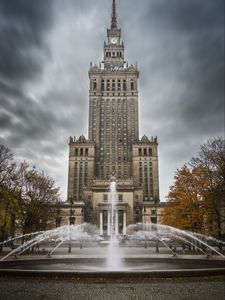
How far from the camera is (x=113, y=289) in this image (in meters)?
12.2

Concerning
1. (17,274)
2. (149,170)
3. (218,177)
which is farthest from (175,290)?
(149,170)

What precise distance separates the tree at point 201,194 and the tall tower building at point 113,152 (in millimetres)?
68390

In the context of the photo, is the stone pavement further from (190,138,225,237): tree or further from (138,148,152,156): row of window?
(138,148,152,156): row of window

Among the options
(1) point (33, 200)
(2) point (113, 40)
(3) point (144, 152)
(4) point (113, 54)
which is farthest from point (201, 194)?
(2) point (113, 40)

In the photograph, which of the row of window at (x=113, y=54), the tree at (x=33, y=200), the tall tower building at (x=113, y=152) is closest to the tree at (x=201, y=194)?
the tree at (x=33, y=200)

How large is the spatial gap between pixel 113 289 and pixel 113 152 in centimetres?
12304

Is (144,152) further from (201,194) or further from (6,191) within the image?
(6,191)

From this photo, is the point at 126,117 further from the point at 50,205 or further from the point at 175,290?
the point at 175,290

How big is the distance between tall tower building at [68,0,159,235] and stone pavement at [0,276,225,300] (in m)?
95.1

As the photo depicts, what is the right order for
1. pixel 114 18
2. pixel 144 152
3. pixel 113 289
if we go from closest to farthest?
pixel 113 289 → pixel 144 152 → pixel 114 18

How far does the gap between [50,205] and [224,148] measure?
26107 millimetres

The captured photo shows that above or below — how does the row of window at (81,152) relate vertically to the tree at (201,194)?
above

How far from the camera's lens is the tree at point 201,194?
35.9 metres

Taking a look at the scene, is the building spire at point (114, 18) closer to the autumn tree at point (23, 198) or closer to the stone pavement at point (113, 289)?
the autumn tree at point (23, 198)
